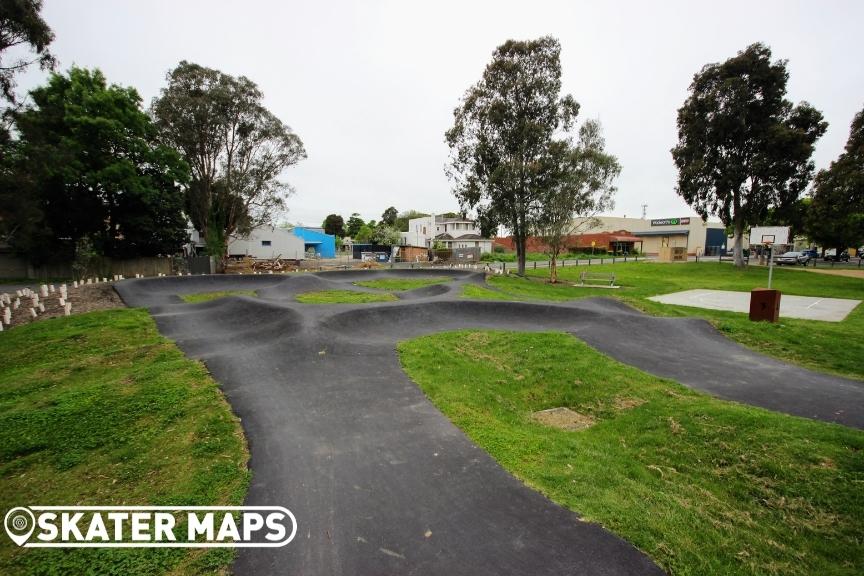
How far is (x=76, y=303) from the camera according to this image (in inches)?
594

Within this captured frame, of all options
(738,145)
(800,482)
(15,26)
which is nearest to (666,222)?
(738,145)

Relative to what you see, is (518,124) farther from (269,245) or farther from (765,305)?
(269,245)

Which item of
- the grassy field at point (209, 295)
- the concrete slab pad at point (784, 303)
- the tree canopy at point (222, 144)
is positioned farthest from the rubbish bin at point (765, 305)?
the tree canopy at point (222, 144)

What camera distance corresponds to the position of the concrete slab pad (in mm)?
15636

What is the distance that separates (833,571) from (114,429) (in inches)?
338

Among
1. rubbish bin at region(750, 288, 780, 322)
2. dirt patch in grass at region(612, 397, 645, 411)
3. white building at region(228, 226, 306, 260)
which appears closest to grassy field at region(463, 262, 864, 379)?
rubbish bin at region(750, 288, 780, 322)

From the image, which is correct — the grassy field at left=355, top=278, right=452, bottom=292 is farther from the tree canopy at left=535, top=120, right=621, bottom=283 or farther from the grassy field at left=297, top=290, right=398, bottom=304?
the tree canopy at left=535, top=120, right=621, bottom=283

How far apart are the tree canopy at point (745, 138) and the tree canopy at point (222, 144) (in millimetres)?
36221

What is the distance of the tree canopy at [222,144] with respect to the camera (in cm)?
2947

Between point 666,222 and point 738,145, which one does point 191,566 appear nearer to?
point 738,145

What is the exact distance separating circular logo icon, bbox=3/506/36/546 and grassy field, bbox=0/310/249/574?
0.08 meters

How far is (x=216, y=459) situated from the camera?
4.74 metres

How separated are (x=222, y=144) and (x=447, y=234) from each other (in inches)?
1470

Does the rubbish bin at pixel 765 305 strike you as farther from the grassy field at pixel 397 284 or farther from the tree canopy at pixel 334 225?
the tree canopy at pixel 334 225
